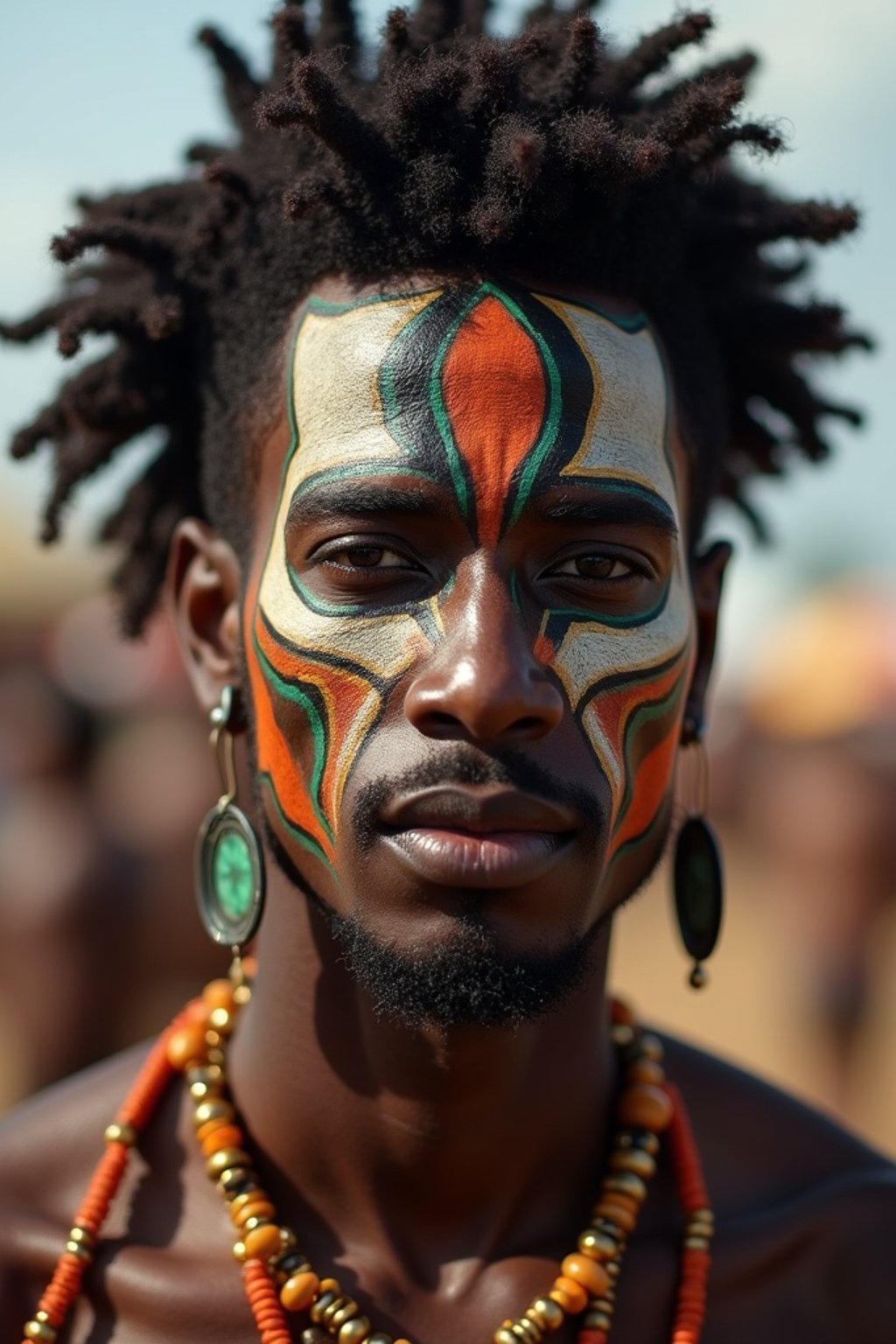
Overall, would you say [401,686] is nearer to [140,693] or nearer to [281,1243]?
[281,1243]

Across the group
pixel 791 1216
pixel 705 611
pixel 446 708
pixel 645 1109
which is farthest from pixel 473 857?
pixel 791 1216

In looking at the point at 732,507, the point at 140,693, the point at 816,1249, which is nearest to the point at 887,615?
the point at 140,693

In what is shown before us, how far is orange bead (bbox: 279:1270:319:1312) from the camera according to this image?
129 inches

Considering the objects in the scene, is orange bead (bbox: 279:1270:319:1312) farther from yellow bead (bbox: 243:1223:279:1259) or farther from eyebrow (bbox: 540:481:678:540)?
eyebrow (bbox: 540:481:678:540)

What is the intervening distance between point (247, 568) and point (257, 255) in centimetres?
64

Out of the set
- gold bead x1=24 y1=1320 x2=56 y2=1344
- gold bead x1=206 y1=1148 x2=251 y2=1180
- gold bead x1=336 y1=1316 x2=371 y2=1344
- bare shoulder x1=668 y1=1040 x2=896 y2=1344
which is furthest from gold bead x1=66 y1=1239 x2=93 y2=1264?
bare shoulder x1=668 y1=1040 x2=896 y2=1344

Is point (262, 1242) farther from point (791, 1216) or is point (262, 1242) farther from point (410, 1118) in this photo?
point (791, 1216)

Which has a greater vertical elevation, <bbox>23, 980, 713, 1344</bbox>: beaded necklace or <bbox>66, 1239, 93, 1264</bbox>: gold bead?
<bbox>23, 980, 713, 1344</bbox>: beaded necklace

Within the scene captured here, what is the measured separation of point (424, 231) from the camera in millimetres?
3289

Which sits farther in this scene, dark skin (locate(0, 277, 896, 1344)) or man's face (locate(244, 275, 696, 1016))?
dark skin (locate(0, 277, 896, 1344))

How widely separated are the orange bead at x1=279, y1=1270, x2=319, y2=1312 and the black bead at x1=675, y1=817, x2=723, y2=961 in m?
1.01

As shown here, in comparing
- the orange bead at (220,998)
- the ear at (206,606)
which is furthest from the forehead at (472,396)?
the orange bead at (220,998)

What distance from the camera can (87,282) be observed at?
4.18 metres

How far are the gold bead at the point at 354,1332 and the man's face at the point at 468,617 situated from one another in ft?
2.38
